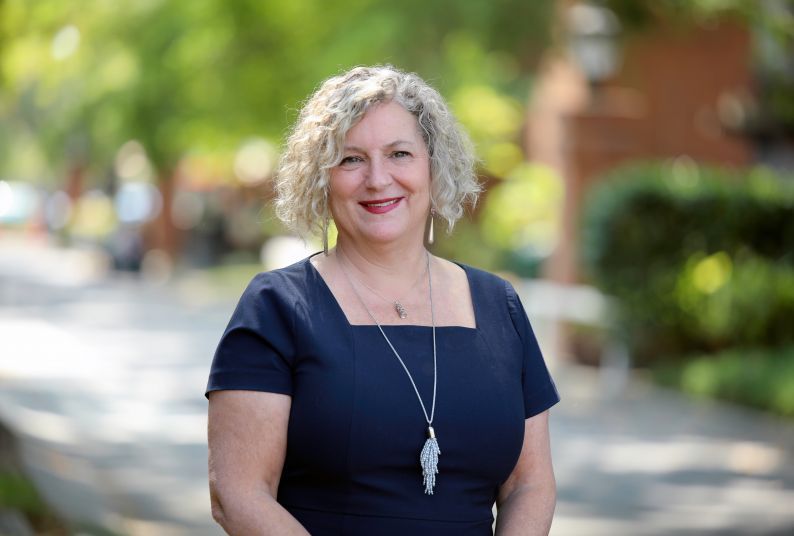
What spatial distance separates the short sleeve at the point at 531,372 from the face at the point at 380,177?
0.37 metres

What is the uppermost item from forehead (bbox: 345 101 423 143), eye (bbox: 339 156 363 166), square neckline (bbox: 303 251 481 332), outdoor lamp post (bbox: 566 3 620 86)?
outdoor lamp post (bbox: 566 3 620 86)

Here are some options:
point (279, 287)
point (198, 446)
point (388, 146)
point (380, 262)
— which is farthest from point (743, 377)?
point (279, 287)

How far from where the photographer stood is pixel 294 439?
3.08 meters

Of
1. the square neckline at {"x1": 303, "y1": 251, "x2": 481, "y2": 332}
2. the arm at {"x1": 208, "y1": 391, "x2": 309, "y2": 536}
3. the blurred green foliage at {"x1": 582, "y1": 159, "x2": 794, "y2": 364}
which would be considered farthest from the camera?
the blurred green foliage at {"x1": 582, "y1": 159, "x2": 794, "y2": 364}

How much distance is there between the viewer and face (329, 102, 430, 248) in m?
3.24

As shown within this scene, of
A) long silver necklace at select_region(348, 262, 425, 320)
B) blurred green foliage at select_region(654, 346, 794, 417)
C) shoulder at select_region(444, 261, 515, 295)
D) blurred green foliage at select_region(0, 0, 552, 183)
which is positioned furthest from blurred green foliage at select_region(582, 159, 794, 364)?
long silver necklace at select_region(348, 262, 425, 320)

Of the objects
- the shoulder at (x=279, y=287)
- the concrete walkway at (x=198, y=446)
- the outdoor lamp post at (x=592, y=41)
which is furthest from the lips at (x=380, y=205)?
the outdoor lamp post at (x=592, y=41)

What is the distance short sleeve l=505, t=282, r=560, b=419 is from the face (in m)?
0.37

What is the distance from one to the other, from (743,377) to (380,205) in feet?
36.0

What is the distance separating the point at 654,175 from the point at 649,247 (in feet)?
2.95

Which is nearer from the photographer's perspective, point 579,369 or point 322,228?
point 322,228

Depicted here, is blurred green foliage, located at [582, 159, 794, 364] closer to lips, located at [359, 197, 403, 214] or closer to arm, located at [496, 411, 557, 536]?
arm, located at [496, 411, 557, 536]

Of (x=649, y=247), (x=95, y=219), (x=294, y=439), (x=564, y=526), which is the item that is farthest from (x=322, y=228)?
(x=95, y=219)

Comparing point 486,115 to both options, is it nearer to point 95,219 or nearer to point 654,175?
point 654,175
